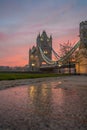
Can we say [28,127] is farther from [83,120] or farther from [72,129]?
[83,120]

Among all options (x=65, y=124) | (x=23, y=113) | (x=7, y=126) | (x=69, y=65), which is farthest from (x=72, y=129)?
(x=69, y=65)

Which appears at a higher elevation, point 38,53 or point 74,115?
point 38,53

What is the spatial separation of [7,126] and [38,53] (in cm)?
17498

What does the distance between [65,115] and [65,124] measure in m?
1.47

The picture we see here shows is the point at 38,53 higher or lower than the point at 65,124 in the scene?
higher

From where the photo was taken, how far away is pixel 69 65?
3967 inches

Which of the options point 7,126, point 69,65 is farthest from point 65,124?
point 69,65

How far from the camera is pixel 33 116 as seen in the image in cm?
912

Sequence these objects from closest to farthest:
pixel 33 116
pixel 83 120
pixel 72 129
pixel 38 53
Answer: pixel 72 129, pixel 83 120, pixel 33 116, pixel 38 53

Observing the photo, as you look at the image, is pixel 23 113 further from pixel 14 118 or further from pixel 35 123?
pixel 35 123

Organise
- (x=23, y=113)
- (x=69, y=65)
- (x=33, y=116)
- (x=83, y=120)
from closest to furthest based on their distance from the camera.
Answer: (x=83, y=120)
(x=33, y=116)
(x=23, y=113)
(x=69, y=65)

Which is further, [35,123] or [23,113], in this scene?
[23,113]

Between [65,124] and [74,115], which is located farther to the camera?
[74,115]

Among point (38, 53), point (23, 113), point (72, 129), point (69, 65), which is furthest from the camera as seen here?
point (38, 53)
